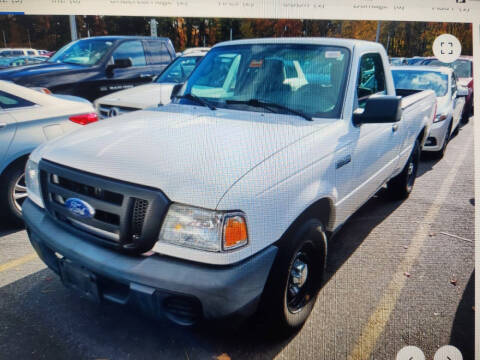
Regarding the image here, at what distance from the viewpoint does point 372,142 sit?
2.59m

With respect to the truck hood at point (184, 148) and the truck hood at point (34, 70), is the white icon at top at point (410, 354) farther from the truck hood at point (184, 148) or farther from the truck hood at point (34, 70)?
the truck hood at point (34, 70)

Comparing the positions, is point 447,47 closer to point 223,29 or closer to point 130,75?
point 223,29

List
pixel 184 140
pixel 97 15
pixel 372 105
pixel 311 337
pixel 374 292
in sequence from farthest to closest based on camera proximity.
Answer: pixel 374 292 < pixel 372 105 < pixel 311 337 < pixel 184 140 < pixel 97 15

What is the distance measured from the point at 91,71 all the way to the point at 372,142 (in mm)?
3074

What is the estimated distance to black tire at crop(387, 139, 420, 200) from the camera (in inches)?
147

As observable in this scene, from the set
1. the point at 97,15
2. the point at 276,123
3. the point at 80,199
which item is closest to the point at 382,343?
the point at 276,123

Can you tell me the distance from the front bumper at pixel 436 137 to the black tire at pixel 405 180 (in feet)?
0.70

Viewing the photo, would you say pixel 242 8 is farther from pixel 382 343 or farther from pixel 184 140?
pixel 382 343

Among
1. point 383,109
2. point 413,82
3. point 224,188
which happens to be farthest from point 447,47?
point 413,82

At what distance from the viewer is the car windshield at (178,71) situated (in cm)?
564

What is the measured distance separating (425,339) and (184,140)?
1.42m

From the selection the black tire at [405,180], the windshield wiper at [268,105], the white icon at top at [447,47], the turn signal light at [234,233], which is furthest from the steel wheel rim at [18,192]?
the black tire at [405,180]

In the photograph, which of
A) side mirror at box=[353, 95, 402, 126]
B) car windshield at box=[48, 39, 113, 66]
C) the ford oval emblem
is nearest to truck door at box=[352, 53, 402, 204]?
side mirror at box=[353, 95, 402, 126]

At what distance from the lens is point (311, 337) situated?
6.64ft
